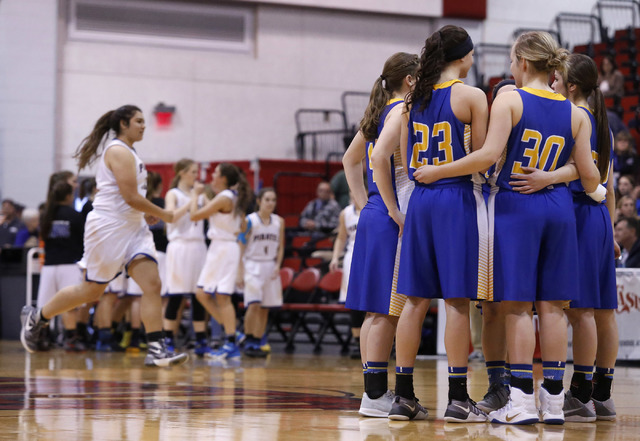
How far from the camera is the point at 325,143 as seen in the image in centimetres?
1689

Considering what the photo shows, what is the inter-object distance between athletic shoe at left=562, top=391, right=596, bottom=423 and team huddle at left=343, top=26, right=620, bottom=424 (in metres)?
0.01

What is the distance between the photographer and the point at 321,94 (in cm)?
1727

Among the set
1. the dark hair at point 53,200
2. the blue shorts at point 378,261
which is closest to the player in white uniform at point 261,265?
the dark hair at point 53,200

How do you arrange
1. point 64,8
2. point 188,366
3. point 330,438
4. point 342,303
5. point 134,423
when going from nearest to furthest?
point 330,438, point 134,423, point 188,366, point 342,303, point 64,8

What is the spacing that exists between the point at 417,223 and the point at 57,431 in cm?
171

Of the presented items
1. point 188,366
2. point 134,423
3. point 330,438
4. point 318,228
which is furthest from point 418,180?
point 318,228

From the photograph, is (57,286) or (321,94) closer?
(57,286)

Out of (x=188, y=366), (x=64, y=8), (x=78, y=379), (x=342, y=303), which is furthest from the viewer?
(x=64, y=8)

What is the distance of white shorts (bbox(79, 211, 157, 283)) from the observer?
7301mm

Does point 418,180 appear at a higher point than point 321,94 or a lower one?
lower

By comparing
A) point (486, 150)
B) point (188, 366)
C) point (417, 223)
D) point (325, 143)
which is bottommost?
point (188, 366)

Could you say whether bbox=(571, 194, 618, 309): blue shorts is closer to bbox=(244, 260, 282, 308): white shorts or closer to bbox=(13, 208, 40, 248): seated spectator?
bbox=(244, 260, 282, 308): white shorts

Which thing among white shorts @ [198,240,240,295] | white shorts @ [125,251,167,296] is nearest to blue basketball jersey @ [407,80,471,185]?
white shorts @ [198,240,240,295]

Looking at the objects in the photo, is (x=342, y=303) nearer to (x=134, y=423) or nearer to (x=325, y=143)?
(x=134, y=423)
